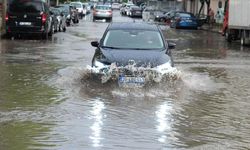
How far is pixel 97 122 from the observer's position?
30.4ft

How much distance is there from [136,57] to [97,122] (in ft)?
11.6

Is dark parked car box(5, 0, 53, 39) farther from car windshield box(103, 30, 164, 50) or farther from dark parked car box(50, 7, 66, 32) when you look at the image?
car windshield box(103, 30, 164, 50)

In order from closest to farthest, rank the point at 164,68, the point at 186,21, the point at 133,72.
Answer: the point at 133,72, the point at 164,68, the point at 186,21

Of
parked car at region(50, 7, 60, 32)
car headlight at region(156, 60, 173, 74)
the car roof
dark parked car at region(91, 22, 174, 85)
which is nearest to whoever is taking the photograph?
dark parked car at region(91, 22, 174, 85)

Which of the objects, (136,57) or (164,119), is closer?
(164,119)

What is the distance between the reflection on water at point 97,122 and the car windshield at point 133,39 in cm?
273

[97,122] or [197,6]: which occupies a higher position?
[97,122]

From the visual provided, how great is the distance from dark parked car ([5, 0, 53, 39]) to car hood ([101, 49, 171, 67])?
14.6 m

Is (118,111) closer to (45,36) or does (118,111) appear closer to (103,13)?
(45,36)

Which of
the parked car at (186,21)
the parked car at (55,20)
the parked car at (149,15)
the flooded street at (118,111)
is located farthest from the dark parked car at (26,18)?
the parked car at (149,15)

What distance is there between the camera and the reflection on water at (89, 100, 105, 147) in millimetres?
8031

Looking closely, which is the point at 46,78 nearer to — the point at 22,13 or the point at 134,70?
the point at 134,70

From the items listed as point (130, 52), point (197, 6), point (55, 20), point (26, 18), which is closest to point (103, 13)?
point (197, 6)

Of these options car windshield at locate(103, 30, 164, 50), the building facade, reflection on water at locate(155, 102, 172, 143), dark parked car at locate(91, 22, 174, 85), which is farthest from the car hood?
the building facade
